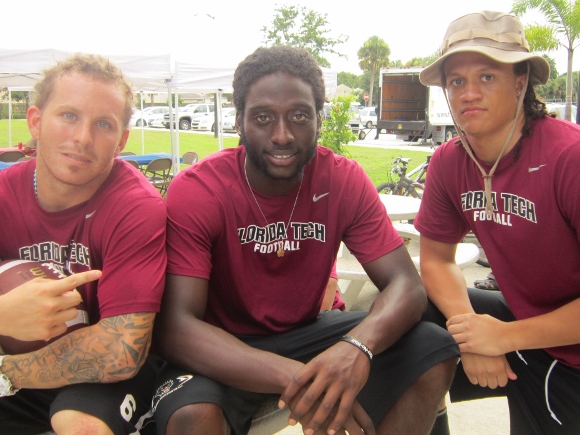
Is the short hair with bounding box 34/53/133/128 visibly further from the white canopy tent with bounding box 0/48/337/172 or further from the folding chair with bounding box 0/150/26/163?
the folding chair with bounding box 0/150/26/163

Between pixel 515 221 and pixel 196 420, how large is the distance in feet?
4.88

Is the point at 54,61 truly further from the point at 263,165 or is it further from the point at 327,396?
the point at 327,396

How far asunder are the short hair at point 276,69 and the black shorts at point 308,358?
3.40 feet

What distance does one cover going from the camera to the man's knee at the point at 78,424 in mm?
1635

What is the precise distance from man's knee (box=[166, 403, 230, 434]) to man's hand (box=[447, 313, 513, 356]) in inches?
41.9

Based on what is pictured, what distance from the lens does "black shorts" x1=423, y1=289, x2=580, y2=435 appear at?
2.18 metres

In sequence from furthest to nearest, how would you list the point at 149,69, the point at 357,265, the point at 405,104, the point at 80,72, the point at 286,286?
the point at 405,104 → the point at 149,69 → the point at 357,265 → the point at 286,286 → the point at 80,72

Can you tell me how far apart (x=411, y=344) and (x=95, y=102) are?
5.13 feet

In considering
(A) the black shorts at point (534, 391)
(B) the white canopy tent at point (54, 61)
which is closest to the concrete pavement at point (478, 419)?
(A) the black shorts at point (534, 391)

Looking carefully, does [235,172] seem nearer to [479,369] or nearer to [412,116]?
[479,369]

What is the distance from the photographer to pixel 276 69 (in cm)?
229

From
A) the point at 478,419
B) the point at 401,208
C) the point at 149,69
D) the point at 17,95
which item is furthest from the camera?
the point at 17,95

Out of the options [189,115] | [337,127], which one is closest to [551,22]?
[337,127]

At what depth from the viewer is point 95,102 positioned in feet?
6.63
